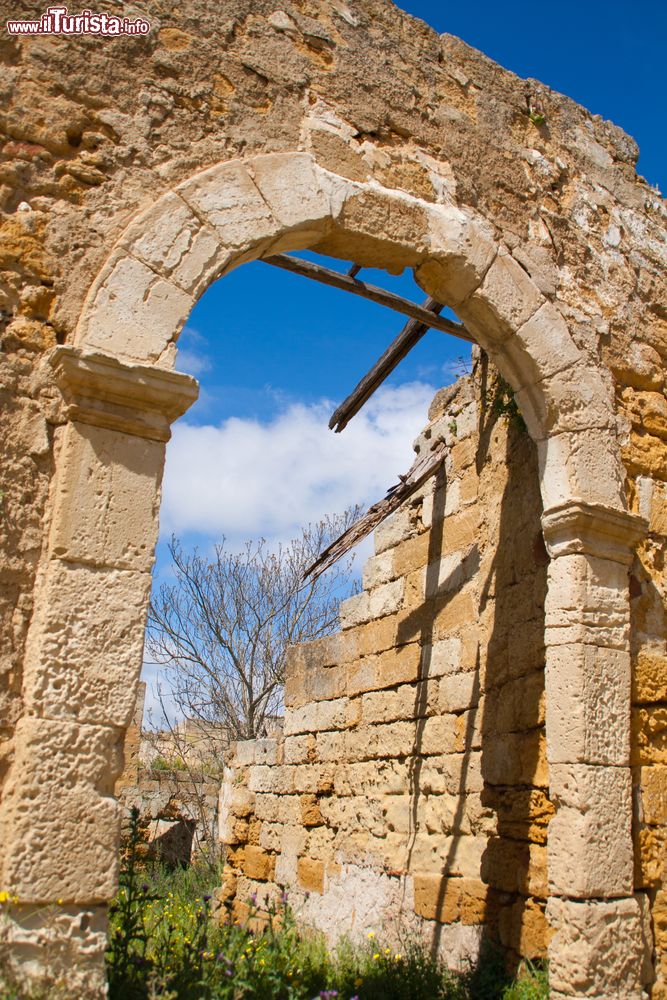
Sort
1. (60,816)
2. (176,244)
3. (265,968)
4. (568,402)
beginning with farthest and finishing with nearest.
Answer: (568,402)
(265,968)
(176,244)
(60,816)

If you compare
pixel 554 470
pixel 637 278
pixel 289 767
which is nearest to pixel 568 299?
pixel 637 278

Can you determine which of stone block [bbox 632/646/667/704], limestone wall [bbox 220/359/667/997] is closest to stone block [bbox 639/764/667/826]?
limestone wall [bbox 220/359/667/997]

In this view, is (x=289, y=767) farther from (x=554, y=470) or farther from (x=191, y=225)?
(x=191, y=225)

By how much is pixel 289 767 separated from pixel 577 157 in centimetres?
530

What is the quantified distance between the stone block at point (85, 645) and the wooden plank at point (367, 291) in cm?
273

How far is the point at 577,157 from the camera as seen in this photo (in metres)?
5.31

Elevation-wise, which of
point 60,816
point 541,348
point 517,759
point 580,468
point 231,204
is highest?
point 231,204

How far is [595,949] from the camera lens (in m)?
3.70

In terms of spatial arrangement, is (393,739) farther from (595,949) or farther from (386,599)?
(595,949)

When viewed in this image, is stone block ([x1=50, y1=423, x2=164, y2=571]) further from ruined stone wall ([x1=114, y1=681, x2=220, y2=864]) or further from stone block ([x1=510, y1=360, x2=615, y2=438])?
ruined stone wall ([x1=114, y1=681, x2=220, y2=864])

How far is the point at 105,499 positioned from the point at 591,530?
2.38 m

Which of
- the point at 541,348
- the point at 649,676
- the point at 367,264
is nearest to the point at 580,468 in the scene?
the point at 541,348

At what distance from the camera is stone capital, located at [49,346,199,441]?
10.7 ft

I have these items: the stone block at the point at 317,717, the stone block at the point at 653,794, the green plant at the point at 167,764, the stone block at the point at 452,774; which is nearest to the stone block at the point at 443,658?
the stone block at the point at 452,774
